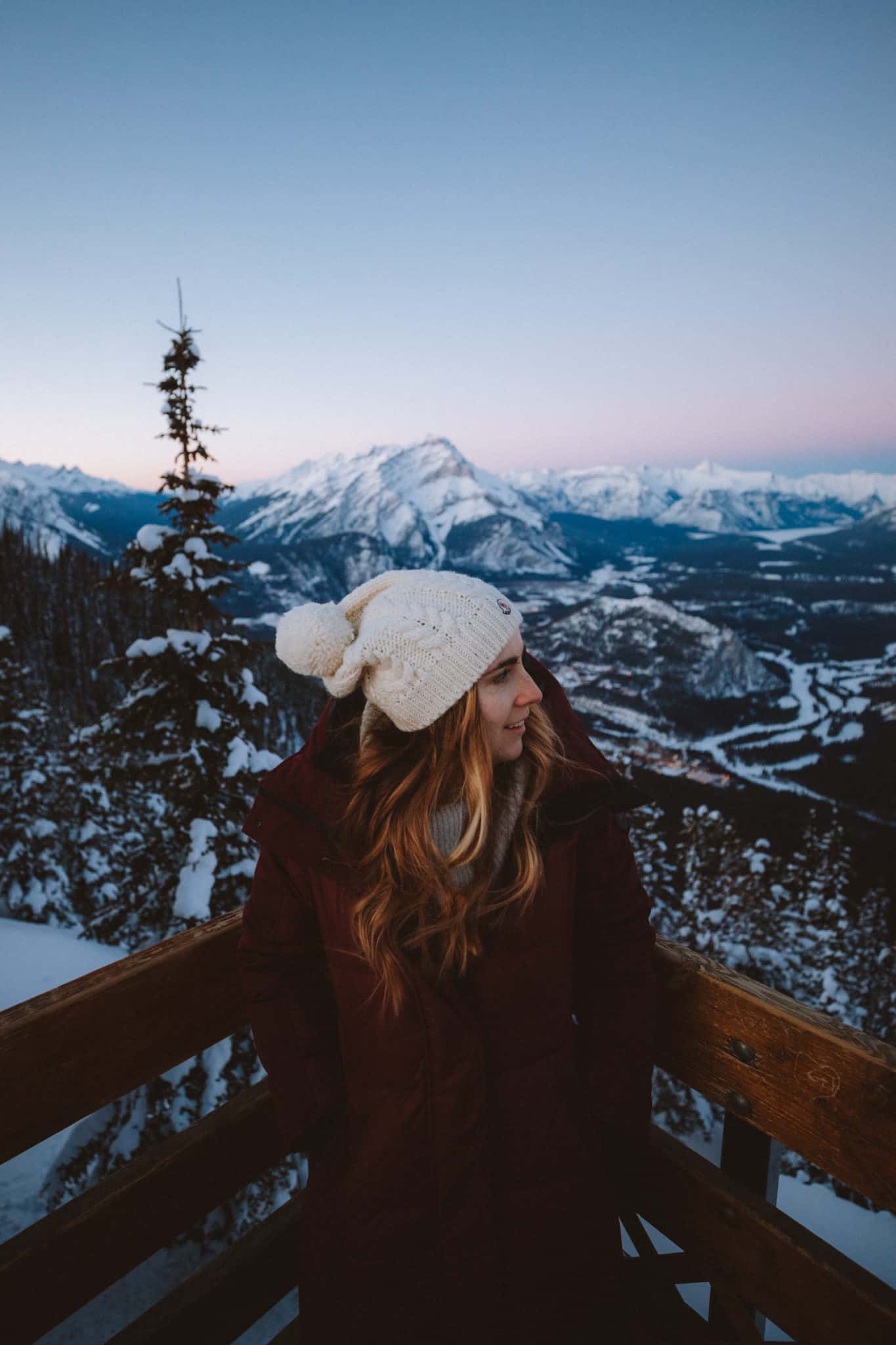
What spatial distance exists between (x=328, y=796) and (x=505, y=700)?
0.59m

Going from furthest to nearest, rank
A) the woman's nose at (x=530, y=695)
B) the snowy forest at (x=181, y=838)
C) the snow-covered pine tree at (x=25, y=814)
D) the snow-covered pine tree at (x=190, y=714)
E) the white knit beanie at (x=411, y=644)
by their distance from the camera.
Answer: the snow-covered pine tree at (x=25, y=814), the snow-covered pine tree at (x=190, y=714), the snowy forest at (x=181, y=838), the woman's nose at (x=530, y=695), the white knit beanie at (x=411, y=644)

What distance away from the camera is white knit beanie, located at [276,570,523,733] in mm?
1877

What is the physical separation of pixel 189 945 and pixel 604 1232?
1429 millimetres

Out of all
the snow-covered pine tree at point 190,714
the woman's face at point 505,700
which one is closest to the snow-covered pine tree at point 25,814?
the snow-covered pine tree at point 190,714

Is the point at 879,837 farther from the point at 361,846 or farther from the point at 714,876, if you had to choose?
the point at 361,846

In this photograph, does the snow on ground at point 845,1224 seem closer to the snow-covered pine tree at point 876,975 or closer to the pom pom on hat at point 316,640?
the pom pom on hat at point 316,640

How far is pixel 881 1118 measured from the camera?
140 cm

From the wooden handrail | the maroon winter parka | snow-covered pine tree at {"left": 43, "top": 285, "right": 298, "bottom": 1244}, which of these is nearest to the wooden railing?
the wooden handrail

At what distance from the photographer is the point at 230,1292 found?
1.99 meters

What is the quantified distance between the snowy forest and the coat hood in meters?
3.03

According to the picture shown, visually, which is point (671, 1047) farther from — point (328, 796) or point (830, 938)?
point (830, 938)

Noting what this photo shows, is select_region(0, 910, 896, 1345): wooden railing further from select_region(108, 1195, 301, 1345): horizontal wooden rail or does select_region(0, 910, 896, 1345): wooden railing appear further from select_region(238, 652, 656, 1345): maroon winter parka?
select_region(238, 652, 656, 1345): maroon winter parka

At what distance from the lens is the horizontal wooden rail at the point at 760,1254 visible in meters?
1.53

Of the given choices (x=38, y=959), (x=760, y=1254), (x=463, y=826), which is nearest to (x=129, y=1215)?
(x=463, y=826)
